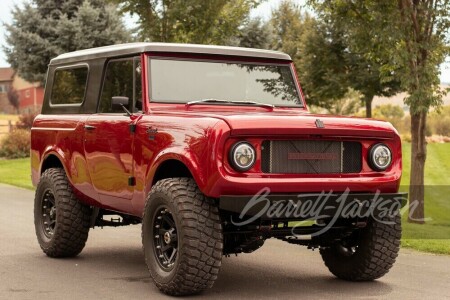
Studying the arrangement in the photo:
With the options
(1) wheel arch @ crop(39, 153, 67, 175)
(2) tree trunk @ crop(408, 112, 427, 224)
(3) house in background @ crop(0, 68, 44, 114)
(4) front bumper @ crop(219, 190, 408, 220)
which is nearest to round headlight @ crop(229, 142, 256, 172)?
(4) front bumper @ crop(219, 190, 408, 220)

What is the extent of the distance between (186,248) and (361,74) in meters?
29.2

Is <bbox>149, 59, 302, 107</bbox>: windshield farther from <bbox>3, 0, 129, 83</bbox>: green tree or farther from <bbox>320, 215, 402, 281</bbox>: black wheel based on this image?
<bbox>3, 0, 129, 83</bbox>: green tree

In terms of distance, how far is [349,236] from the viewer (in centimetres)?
808

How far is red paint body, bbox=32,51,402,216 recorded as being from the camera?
Result: 6.83 meters

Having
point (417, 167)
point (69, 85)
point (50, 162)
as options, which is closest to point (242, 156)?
point (69, 85)

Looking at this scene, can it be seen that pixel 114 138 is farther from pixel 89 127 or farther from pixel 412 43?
pixel 412 43

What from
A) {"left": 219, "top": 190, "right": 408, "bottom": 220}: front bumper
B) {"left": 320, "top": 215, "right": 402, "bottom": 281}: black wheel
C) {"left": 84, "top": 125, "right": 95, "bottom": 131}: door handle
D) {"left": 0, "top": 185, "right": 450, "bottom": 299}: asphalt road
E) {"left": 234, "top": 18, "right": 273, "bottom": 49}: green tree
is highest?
{"left": 234, "top": 18, "right": 273, "bottom": 49}: green tree

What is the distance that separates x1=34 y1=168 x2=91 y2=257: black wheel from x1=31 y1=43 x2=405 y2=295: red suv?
0.01 m

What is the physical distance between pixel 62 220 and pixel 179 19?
1069 centimetres

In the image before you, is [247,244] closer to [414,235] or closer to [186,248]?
[186,248]

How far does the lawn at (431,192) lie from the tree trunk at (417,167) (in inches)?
9.1

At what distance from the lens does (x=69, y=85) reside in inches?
384

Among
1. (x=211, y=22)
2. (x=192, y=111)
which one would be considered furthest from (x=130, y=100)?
(x=211, y=22)

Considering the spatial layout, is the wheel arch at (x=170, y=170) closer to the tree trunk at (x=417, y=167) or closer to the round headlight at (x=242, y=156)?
the round headlight at (x=242, y=156)
